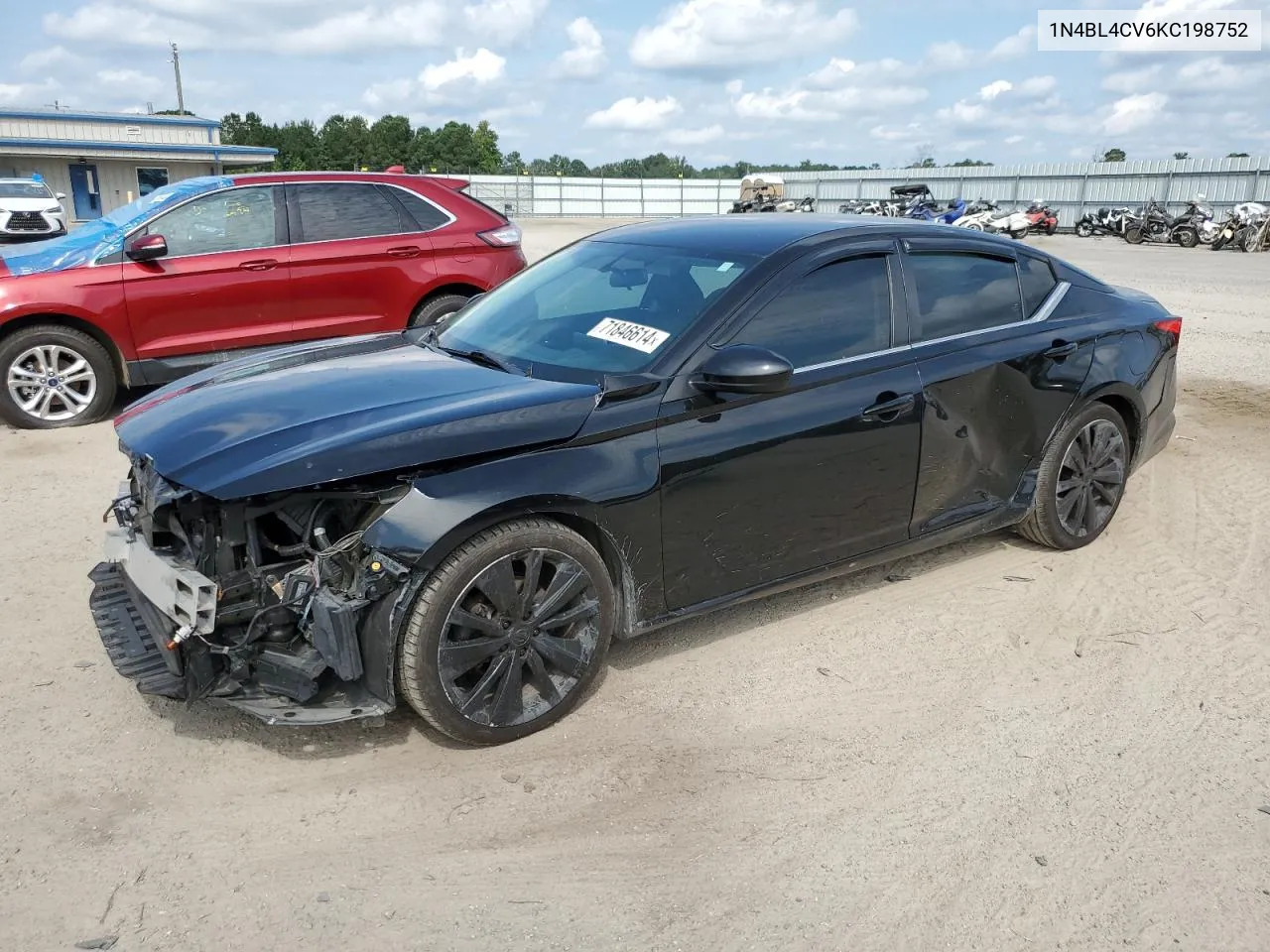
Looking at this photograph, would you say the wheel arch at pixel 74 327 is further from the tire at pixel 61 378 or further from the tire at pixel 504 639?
the tire at pixel 504 639

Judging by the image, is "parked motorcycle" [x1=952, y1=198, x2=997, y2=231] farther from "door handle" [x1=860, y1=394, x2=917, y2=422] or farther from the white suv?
"door handle" [x1=860, y1=394, x2=917, y2=422]

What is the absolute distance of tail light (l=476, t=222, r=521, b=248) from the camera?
8531mm

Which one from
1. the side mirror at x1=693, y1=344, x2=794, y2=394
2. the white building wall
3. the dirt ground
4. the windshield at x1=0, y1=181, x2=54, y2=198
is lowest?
the dirt ground

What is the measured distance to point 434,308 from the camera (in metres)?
8.32

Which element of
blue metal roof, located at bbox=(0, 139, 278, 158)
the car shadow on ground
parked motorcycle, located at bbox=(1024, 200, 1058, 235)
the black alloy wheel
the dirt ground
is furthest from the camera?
blue metal roof, located at bbox=(0, 139, 278, 158)

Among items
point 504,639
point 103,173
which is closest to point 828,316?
point 504,639

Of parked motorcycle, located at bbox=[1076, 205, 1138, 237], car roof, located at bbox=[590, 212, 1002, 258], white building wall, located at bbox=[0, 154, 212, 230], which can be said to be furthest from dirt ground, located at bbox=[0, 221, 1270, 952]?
white building wall, located at bbox=[0, 154, 212, 230]

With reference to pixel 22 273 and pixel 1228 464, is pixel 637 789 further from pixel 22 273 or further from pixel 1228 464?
pixel 22 273

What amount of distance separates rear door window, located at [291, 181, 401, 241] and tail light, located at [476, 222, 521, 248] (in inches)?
28.7

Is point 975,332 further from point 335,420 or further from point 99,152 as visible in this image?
point 99,152

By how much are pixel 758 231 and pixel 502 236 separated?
15.9ft

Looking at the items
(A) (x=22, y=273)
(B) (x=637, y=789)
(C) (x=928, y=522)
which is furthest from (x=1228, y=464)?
(A) (x=22, y=273)

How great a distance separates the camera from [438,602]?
10.1 ft

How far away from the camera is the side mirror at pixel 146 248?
718 centimetres
